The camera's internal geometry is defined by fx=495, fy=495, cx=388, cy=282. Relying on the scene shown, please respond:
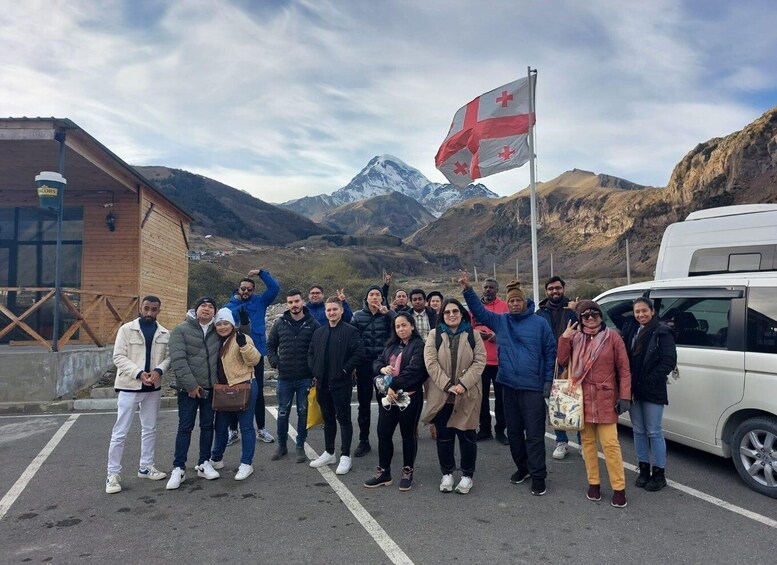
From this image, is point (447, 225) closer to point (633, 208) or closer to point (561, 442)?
point (633, 208)

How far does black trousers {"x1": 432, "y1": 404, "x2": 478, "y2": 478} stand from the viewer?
4.22 m

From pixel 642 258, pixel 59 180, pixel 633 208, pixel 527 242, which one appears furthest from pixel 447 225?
pixel 59 180

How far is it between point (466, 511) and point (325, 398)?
177 cm

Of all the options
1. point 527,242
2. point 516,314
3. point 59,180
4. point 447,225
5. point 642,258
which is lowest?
point 516,314

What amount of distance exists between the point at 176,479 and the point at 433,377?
244cm

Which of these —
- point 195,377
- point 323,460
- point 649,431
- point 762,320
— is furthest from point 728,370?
point 195,377

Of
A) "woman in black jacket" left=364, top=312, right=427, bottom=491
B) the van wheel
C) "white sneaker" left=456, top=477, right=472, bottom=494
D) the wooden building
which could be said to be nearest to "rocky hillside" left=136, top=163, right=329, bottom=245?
the wooden building

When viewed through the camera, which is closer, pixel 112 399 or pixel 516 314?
pixel 516 314

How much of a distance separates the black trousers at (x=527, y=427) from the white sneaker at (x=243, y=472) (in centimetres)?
243

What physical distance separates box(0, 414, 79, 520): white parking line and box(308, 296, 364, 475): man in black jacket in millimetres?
2506

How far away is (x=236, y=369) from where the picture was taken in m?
4.58

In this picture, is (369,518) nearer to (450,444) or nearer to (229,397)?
(450,444)

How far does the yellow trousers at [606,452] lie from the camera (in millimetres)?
3893

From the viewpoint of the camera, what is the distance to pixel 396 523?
3654 millimetres
